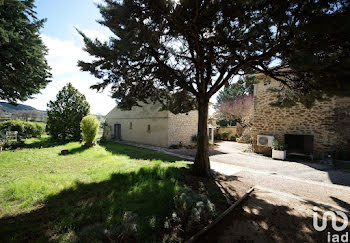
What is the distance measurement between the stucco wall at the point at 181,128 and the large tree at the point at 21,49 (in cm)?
969

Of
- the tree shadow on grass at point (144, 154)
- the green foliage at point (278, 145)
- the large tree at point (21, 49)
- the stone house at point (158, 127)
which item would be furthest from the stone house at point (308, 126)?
the large tree at point (21, 49)

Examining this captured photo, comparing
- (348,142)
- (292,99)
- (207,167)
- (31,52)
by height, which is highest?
(31,52)

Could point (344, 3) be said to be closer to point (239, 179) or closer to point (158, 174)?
point (239, 179)

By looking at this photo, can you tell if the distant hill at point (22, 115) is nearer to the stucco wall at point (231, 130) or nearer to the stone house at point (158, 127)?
the stone house at point (158, 127)

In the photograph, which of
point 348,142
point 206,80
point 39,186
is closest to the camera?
point 39,186

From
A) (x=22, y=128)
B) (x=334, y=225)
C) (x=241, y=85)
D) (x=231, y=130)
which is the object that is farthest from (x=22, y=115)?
(x=334, y=225)

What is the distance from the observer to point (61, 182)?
Result: 16.1 ft

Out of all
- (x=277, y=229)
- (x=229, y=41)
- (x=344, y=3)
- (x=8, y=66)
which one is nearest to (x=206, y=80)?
(x=229, y=41)

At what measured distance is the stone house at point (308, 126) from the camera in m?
9.45

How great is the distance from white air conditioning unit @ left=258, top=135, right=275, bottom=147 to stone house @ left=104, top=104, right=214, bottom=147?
17.6 feet

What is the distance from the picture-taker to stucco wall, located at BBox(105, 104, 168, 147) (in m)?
14.9

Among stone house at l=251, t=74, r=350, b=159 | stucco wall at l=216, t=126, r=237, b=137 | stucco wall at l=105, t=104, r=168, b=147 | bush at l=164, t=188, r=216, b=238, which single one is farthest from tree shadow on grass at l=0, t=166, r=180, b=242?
stucco wall at l=216, t=126, r=237, b=137

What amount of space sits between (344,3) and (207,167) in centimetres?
558

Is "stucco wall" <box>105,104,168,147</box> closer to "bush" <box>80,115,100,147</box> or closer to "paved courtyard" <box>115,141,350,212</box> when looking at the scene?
"bush" <box>80,115,100,147</box>
